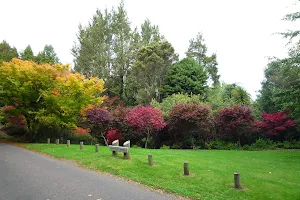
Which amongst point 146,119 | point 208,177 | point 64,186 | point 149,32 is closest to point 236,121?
point 146,119

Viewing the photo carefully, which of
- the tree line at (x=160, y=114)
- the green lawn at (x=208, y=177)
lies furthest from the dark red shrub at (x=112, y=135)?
the green lawn at (x=208, y=177)

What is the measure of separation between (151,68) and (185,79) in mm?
4717

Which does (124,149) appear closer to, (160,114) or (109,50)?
(160,114)

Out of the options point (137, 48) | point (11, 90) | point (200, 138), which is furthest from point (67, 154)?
point (137, 48)

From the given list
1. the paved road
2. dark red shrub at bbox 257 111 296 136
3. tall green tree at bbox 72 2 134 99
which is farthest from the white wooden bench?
tall green tree at bbox 72 2 134 99

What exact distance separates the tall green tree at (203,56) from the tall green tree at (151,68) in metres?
6.77

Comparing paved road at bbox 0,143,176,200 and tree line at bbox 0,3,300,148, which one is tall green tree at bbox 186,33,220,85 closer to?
tree line at bbox 0,3,300,148

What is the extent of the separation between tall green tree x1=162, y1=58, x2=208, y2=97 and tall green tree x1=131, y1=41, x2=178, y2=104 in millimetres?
918

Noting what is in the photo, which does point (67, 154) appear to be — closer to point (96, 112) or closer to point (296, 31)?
point (96, 112)

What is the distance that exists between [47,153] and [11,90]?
7.81 meters

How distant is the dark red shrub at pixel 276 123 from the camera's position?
56.4 ft

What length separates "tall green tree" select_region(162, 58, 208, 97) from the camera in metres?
28.4

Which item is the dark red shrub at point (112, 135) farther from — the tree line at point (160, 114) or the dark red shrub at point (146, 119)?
the dark red shrub at point (146, 119)

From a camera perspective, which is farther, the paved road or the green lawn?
the green lawn
